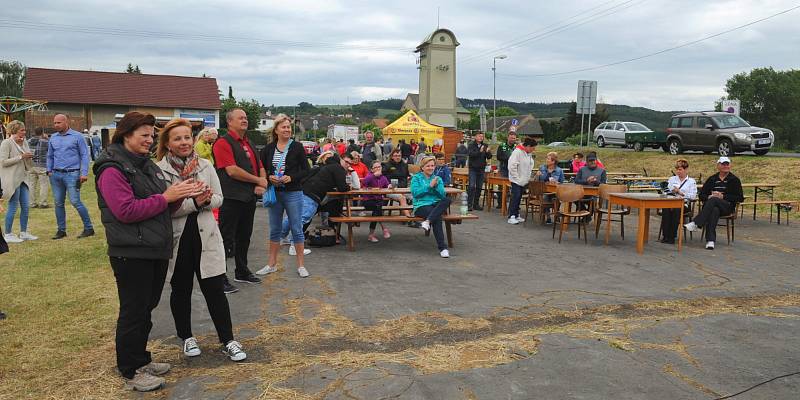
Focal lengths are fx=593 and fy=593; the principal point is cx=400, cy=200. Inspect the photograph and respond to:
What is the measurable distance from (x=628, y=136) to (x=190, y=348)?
26.9 m

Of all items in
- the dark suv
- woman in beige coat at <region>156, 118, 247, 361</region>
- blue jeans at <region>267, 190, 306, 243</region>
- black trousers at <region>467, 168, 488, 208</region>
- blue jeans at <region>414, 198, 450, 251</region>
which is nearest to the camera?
woman in beige coat at <region>156, 118, 247, 361</region>

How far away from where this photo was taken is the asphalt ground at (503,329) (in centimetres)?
397

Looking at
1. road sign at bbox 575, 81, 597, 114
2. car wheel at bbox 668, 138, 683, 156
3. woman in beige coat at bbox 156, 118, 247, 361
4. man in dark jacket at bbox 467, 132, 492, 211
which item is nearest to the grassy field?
woman in beige coat at bbox 156, 118, 247, 361

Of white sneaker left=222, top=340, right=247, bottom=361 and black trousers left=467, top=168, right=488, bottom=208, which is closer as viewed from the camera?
white sneaker left=222, top=340, right=247, bottom=361

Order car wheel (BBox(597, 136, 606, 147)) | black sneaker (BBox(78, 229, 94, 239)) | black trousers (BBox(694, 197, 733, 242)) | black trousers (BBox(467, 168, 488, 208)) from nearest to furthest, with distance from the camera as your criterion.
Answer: black sneaker (BBox(78, 229, 94, 239))
black trousers (BBox(694, 197, 733, 242))
black trousers (BBox(467, 168, 488, 208))
car wheel (BBox(597, 136, 606, 147))

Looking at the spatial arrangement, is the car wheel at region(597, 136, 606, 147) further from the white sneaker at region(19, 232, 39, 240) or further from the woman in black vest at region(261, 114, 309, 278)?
the white sneaker at region(19, 232, 39, 240)

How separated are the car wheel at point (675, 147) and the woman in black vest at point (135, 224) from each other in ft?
74.5

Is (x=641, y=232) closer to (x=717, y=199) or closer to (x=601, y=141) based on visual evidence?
(x=717, y=199)

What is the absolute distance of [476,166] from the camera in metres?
14.2

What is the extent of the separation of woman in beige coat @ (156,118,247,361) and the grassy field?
73cm

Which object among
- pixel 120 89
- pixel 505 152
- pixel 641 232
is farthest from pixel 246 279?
pixel 120 89

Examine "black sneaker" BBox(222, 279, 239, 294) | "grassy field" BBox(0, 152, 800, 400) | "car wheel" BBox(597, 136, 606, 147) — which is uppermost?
"car wheel" BBox(597, 136, 606, 147)

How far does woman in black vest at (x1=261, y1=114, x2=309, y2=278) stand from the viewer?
678 cm

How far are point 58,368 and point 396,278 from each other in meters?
3.77
